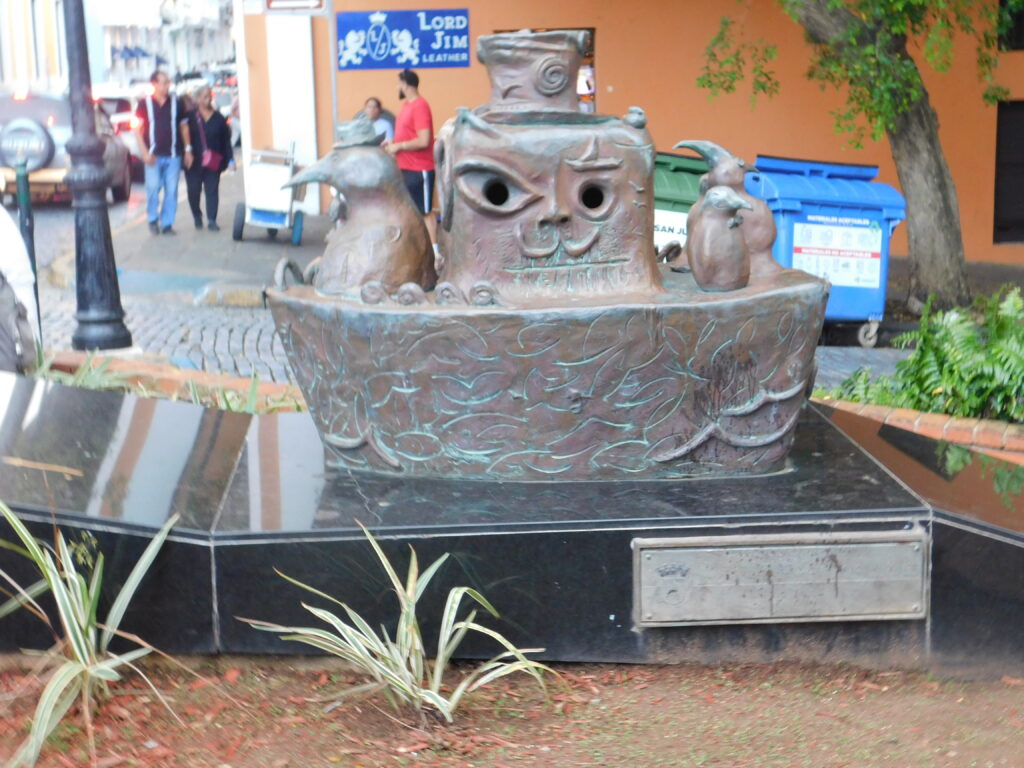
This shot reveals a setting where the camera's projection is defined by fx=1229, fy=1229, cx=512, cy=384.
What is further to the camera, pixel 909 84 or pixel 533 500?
pixel 909 84

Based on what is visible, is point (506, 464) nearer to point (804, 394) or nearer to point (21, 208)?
point (804, 394)

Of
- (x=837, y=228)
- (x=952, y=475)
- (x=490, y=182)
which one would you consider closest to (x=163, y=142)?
(x=837, y=228)

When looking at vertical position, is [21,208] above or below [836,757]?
above

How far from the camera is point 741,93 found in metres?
13.0

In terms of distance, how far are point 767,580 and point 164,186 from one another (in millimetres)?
11667

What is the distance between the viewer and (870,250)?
914cm

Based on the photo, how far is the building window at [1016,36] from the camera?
1238 centimetres

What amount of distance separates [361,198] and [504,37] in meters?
0.74

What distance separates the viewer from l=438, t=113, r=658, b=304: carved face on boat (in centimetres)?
407

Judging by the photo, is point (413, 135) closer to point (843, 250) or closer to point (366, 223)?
point (843, 250)

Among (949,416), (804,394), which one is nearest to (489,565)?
(804,394)

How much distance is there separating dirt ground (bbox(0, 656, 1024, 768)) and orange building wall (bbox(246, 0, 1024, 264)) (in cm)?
999

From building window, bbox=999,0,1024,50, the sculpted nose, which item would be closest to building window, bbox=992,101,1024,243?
building window, bbox=999,0,1024,50

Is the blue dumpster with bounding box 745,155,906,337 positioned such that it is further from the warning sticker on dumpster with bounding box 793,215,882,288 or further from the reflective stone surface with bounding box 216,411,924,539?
the reflective stone surface with bounding box 216,411,924,539
